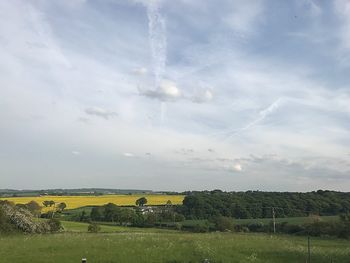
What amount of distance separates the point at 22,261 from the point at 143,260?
265 inches

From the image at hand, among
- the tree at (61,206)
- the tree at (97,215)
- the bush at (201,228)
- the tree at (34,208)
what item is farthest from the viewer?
the tree at (61,206)

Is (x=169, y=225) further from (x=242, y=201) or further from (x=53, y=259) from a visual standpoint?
(x=53, y=259)

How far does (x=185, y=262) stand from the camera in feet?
85.4

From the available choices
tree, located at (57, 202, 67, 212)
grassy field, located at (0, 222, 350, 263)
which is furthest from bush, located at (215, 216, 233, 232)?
tree, located at (57, 202, 67, 212)

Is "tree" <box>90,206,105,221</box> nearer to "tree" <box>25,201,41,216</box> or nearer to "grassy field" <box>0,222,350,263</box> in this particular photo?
"tree" <box>25,201,41,216</box>

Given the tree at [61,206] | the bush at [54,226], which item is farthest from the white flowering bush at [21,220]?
the tree at [61,206]

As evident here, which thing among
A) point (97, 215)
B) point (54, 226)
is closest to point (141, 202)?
point (97, 215)

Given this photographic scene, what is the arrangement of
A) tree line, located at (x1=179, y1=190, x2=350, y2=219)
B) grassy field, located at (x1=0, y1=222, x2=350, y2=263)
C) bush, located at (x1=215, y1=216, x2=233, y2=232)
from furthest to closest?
tree line, located at (x1=179, y1=190, x2=350, y2=219) → bush, located at (x1=215, y1=216, x2=233, y2=232) → grassy field, located at (x1=0, y1=222, x2=350, y2=263)

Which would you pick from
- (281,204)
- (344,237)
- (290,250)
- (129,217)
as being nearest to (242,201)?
(281,204)

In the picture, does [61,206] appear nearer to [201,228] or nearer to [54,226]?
[201,228]

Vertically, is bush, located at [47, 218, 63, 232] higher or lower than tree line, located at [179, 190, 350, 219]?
lower

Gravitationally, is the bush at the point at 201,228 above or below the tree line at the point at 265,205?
below

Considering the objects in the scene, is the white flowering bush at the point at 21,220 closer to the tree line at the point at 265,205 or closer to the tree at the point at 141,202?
the tree line at the point at 265,205

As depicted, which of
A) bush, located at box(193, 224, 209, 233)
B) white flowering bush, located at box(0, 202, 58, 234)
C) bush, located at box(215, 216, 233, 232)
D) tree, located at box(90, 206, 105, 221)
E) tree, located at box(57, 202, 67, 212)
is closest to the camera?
white flowering bush, located at box(0, 202, 58, 234)
